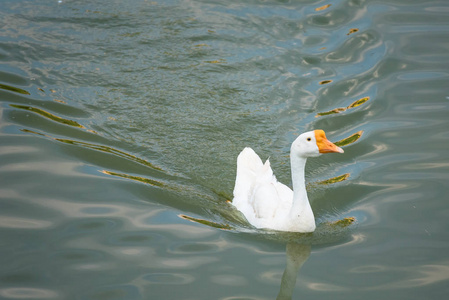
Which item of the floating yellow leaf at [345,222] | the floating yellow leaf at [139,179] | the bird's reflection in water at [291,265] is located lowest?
the bird's reflection in water at [291,265]

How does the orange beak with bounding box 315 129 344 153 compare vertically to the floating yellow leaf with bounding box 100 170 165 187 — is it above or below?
above

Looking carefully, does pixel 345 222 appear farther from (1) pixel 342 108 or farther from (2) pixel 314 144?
(1) pixel 342 108

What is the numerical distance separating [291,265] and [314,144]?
1.36 meters

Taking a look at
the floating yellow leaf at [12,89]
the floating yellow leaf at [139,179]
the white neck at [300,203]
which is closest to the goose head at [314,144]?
the white neck at [300,203]

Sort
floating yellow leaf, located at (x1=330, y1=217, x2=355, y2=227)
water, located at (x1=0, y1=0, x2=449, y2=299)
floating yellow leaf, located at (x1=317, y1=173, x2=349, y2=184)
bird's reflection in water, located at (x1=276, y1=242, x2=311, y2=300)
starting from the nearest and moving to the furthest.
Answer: bird's reflection in water, located at (x1=276, y1=242, x2=311, y2=300)
water, located at (x1=0, y1=0, x2=449, y2=299)
floating yellow leaf, located at (x1=330, y1=217, x2=355, y2=227)
floating yellow leaf, located at (x1=317, y1=173, x2=349, y2=184)

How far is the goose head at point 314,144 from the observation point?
6332 mm

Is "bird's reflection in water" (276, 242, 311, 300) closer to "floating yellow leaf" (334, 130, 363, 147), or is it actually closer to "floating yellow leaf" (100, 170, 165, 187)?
"floating yellow leaf" (100, 170, 165, 187)

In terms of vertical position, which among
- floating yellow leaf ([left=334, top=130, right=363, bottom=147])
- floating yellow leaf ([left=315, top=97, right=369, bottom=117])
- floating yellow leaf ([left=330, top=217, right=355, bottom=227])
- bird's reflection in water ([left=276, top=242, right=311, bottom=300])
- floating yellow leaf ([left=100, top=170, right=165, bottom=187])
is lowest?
bird's reflection in water ([left=276, top=242, right=311, bottom=300])

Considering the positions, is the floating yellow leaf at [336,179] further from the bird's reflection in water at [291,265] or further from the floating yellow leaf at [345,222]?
the bird's reflection in water at [291,265]

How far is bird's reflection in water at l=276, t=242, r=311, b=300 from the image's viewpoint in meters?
5.69

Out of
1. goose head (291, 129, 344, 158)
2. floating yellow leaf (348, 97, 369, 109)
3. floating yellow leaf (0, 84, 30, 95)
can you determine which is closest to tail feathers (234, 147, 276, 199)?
goose head (291, 129, 344, 158)

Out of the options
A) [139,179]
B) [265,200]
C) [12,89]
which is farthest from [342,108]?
[12,89]

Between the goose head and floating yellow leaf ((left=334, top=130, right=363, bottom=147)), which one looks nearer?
the goose head

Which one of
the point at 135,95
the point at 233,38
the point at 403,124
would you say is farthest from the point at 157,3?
the point at 403,124
